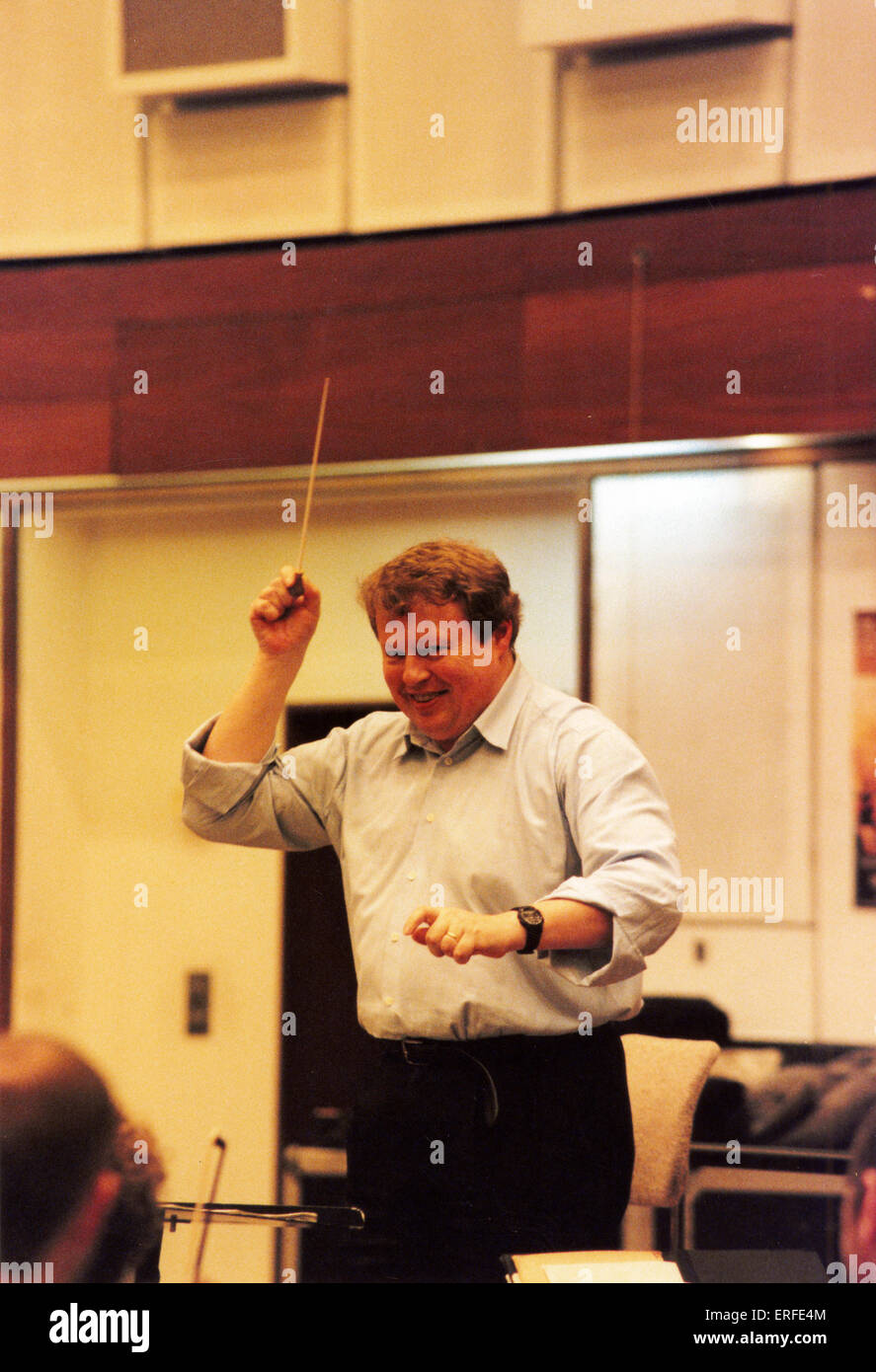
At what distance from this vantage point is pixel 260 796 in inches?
95.6

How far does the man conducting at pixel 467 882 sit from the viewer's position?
217 cm

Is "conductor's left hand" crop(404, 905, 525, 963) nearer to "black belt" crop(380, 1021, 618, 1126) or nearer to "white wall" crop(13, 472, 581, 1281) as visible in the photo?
"black belt" crop(380, 1021, 618, 1126)

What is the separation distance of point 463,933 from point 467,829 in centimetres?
54

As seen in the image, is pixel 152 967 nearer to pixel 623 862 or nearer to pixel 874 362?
pixel 623 862

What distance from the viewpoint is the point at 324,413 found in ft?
9.82

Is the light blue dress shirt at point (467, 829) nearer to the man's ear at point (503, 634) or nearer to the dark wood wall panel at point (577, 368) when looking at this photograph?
the man's ear at point (503, 634)

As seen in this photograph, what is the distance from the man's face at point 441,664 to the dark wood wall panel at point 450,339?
71 centimetres

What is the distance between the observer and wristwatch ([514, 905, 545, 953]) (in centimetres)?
190

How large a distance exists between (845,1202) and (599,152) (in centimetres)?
218

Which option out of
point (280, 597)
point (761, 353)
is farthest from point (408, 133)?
point (280, 597)

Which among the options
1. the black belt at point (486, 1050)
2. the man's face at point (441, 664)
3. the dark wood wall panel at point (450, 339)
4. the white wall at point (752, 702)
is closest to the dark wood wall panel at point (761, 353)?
the dark wood wall panel at point (450, 339)

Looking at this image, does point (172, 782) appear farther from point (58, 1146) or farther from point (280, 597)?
point (58, 1146)
